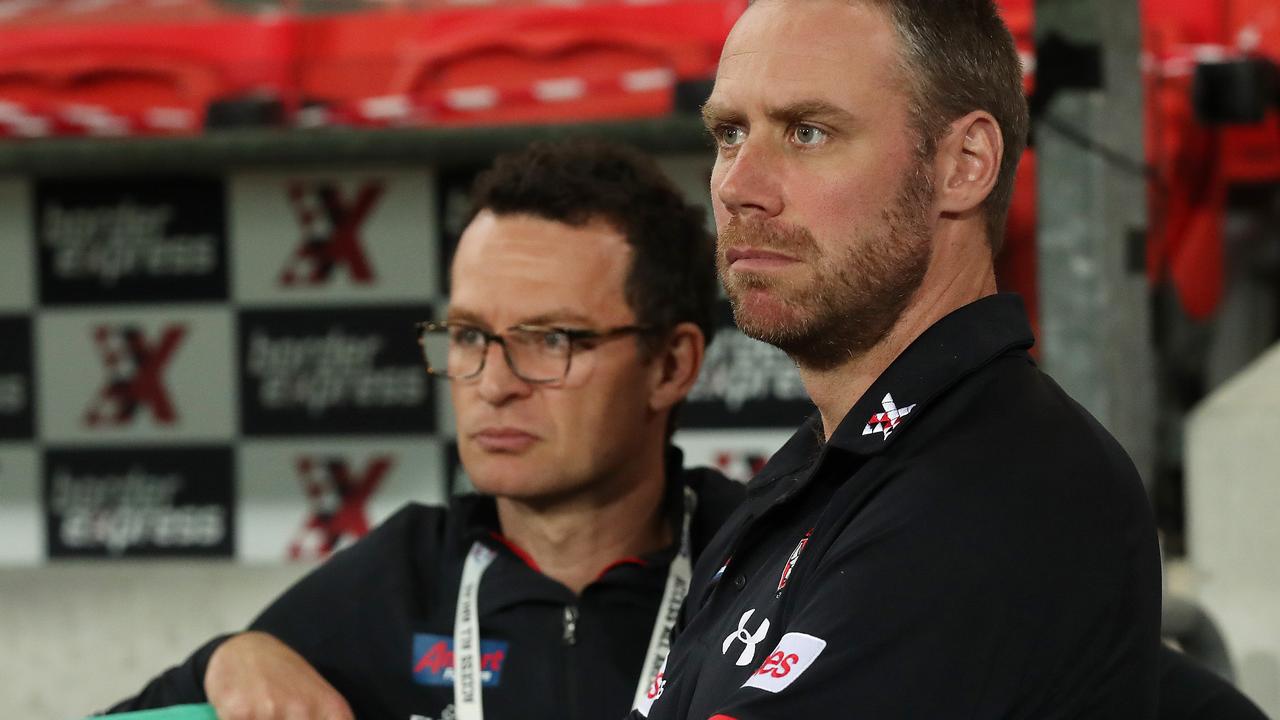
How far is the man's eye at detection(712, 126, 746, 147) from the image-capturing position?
3.93 feet

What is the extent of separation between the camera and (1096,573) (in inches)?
36.9

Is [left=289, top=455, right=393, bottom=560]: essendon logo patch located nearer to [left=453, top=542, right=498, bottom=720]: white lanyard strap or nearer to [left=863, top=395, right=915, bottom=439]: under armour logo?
[left=453, top=542, right=498, bottom=720]: white lanyard strap

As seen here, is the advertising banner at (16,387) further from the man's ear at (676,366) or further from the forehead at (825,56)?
the forehead at (825,56)

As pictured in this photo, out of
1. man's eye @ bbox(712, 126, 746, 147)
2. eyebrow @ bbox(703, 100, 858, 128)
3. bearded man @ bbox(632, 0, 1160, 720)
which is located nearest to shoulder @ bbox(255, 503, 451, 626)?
bearded man @ bbox(632, 0, 1160, 720)

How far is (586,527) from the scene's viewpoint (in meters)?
1.79

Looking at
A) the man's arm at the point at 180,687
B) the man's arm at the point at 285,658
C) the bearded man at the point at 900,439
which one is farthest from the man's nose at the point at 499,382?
the bearded man at the point at 900,439

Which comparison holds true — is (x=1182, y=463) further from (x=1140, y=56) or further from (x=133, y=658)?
(x=133, y=658)

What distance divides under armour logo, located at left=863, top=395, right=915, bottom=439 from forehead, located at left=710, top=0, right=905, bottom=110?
0.71 feet

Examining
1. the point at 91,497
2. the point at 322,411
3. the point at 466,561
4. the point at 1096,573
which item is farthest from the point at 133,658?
the point at 1096,573

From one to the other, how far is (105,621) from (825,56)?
6.95 ft

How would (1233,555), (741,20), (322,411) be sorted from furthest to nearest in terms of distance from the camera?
(322,411)
(1233,555)
(741,20)

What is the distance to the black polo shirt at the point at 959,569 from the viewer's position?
2.96ft

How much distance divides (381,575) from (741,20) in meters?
0.92

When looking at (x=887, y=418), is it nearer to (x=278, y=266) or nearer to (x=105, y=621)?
(x=278, y=266)
